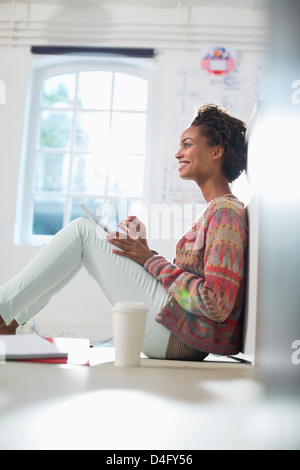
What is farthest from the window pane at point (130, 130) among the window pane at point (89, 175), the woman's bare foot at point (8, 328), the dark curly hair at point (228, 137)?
the woman's bare foot at point (8, 328)

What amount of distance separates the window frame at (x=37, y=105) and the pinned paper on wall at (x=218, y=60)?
384mm

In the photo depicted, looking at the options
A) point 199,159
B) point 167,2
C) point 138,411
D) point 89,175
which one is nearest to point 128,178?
point 89,175

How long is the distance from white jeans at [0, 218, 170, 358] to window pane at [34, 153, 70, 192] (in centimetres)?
206

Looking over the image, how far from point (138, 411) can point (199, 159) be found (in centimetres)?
94

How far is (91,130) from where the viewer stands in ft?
10.8

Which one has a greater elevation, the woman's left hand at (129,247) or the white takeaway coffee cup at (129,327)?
the woman's left hand at (129,247)

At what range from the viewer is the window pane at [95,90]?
333 cm

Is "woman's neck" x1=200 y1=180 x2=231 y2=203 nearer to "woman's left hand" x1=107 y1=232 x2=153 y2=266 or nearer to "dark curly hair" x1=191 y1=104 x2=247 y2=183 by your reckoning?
"dark curly hair" x1=191 y1=104 x2=247 y2=183

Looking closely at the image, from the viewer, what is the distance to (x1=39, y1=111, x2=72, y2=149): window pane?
3.31 metres

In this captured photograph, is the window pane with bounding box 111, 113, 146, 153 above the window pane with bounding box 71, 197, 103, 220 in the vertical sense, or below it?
above

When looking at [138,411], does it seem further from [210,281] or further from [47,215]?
[47,215]

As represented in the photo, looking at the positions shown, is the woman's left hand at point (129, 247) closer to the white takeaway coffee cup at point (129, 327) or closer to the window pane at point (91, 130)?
the white takeaway coffee cup at point (129, 327)

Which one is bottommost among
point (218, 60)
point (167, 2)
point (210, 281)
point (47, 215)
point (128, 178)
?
point (210, 281)

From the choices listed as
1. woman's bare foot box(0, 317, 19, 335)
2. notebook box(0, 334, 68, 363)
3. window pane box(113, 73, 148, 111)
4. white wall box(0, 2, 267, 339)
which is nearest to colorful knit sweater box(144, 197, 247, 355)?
notebook box(0, 334, 68, 363)
